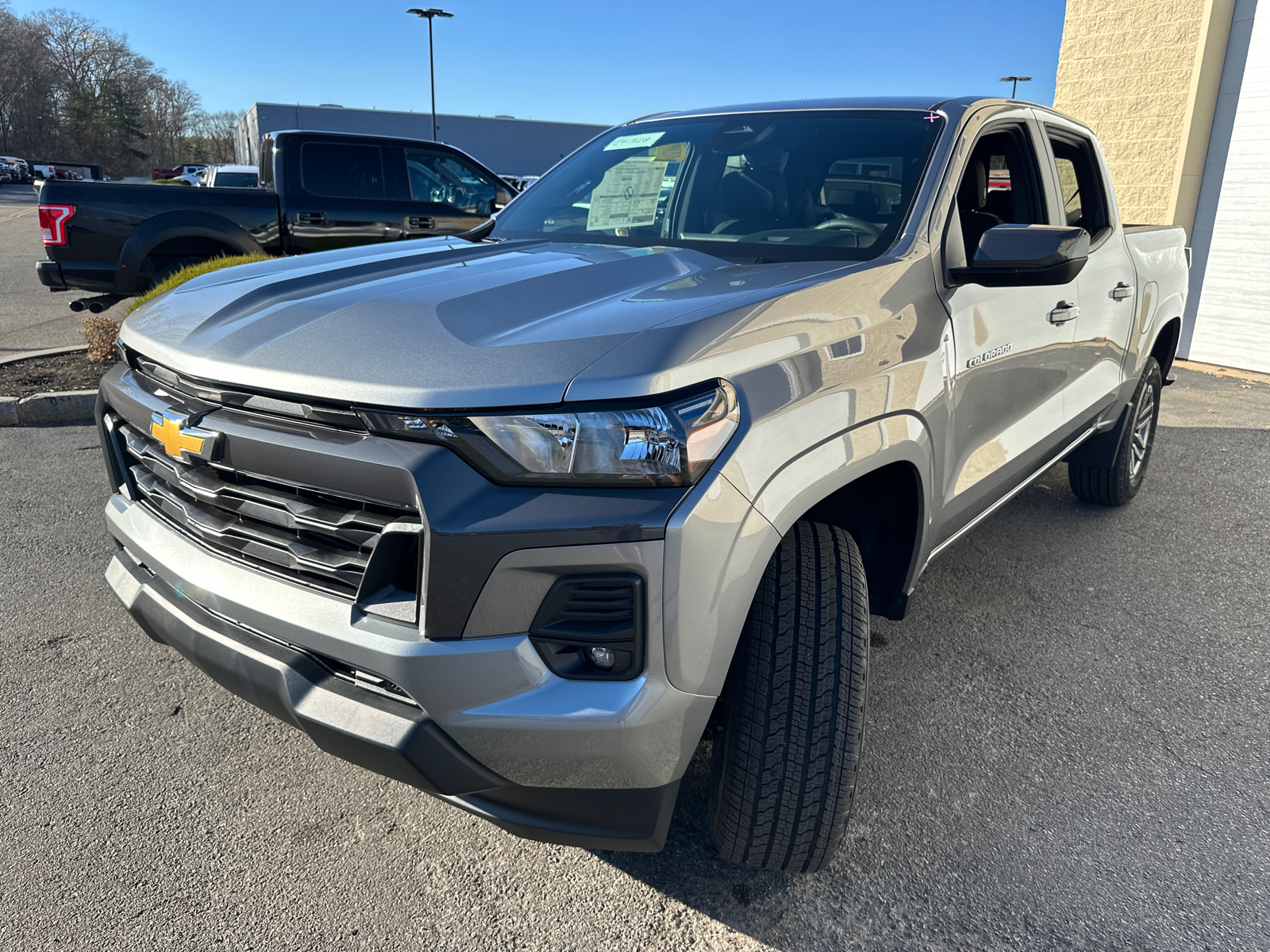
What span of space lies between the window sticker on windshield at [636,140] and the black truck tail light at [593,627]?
2.17m

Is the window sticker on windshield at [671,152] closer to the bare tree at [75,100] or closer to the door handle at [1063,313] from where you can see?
the door handle at [1063,313]

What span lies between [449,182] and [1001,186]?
6050 millimetres

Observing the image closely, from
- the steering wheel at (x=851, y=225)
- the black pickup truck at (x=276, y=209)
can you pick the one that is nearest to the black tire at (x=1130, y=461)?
the steering wheel at (x=851, y=225)

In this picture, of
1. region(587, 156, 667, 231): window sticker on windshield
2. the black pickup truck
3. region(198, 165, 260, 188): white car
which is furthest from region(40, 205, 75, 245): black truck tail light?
region(198, 165, 260, 188): white car

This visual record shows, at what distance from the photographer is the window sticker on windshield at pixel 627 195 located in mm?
2834

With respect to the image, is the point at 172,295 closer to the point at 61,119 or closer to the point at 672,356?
the point at 672,356

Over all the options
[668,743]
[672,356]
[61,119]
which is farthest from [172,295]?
[61,119]

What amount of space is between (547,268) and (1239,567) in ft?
10.9

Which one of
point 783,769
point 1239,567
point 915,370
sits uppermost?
point 915,370

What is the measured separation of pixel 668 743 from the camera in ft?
4.95

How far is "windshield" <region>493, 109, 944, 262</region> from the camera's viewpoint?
241cm

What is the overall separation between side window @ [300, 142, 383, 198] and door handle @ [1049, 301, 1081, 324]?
6443 mm

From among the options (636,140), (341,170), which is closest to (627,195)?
(636,140)

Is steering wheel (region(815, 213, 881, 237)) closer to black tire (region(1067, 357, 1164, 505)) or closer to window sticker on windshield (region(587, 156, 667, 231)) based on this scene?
window sticker on windshield (region(587, 156, 667, 231))
